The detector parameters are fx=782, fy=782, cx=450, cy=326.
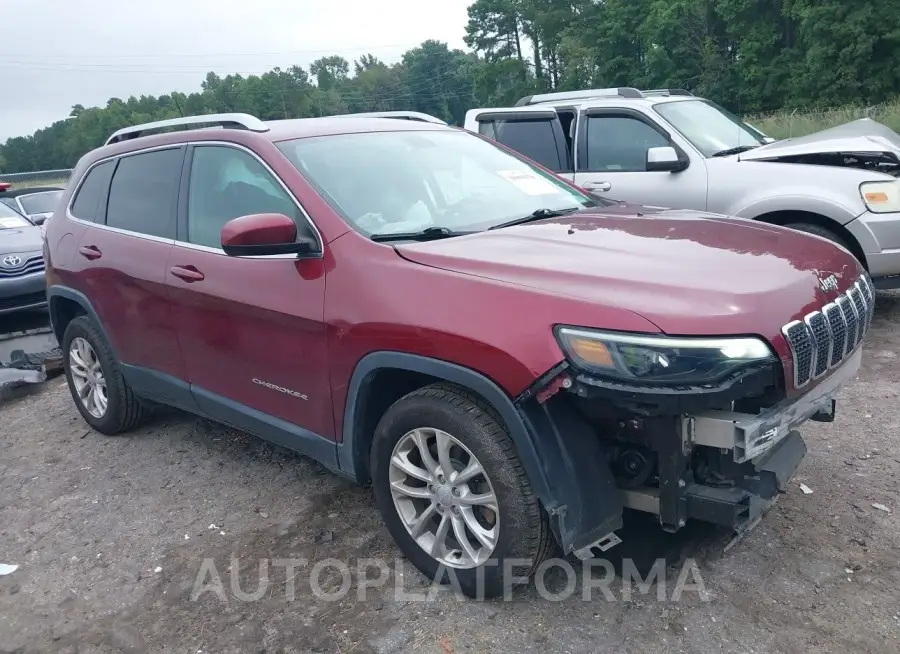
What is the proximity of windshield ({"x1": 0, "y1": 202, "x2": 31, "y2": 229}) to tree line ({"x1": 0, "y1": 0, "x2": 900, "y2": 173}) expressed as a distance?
15.0m

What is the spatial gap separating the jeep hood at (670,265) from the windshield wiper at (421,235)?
0.30 feet

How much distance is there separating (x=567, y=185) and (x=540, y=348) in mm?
1962

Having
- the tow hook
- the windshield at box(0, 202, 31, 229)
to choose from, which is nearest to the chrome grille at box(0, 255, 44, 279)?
the windshield at box(0, 202, 31, 229)

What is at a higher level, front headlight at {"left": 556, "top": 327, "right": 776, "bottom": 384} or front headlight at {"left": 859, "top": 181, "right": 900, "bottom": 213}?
front headlight at {"left": 556, "top": 327, "right": 776, "bottom": 384}

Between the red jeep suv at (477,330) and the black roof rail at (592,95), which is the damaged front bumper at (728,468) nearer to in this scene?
the red jeep suv at (477,330)

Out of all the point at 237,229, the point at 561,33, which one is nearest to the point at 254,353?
the point at 237,229

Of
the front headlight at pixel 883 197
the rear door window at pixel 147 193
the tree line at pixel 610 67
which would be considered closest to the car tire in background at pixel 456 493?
the rear door window at pixel 147 193

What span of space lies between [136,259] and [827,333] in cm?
337

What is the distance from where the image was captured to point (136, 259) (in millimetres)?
4211

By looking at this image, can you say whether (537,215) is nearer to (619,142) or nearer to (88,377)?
(88,377)

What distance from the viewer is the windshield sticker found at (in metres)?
3.92

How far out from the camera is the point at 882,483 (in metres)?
3.58

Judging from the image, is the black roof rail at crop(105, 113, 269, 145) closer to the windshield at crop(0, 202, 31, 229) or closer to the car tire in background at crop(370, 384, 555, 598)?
the car tire in background at crop(370, 384, 555, 598)

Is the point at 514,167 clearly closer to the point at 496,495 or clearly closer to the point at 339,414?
the point at 339,414
